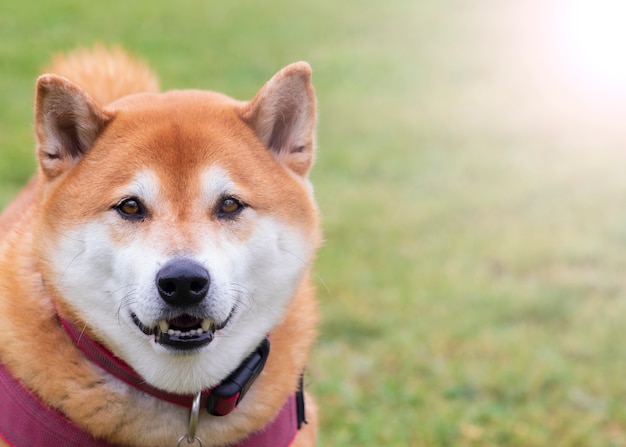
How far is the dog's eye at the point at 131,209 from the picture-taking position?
2.38 metres

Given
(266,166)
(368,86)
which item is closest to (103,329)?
(266,166)

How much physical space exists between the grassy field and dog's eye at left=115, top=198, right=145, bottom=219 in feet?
5.72

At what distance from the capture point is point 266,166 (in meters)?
2.60

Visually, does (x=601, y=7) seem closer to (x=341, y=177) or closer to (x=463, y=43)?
(x=463, y=43)

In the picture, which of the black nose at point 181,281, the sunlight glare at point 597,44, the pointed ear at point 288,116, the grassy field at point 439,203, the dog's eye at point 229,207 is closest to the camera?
the black nose at point 181,281

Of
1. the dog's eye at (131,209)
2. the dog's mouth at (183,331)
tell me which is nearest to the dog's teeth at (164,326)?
the dog's mouth at (183,331)

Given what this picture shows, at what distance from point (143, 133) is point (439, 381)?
2.29 metres

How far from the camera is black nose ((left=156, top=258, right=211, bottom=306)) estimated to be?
2.19 meters

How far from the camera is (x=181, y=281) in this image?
7.20 feet

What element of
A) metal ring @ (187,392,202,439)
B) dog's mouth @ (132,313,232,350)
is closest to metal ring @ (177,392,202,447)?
metal ring @ (187,392,202,439)

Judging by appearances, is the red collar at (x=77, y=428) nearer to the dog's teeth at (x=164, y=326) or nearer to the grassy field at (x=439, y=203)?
the dog's teeth at (x=164, y=326)

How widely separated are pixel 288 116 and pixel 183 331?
0.82m

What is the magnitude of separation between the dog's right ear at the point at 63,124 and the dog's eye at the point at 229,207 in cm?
42

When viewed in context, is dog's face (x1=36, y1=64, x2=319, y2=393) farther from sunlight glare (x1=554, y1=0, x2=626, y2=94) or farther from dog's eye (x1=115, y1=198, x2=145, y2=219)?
sunlight glare (x1=554, y1=0, x2=626, y2=94)
